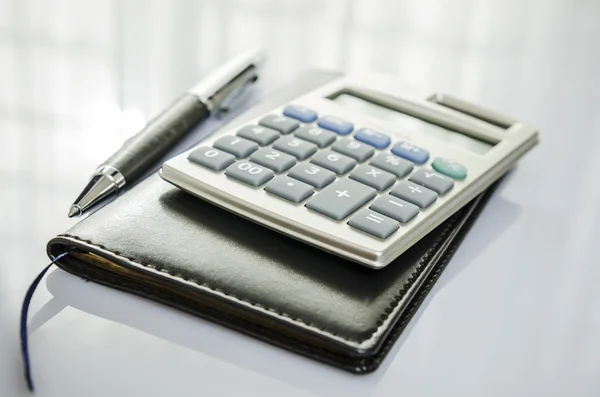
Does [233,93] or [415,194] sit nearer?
[415,194]

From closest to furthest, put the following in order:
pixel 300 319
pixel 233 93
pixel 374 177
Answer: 1. pixel 300 319
2. pixel 374 177
3. pixel 233 93

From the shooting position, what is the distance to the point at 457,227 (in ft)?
1.67

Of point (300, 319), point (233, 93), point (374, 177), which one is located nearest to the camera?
point (300, 319)

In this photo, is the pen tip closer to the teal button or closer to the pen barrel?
the pen barrel

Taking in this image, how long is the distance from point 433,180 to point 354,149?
0.06 m

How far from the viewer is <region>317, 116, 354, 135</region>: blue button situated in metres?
0.57

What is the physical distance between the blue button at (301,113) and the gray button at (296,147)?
35 millimetres

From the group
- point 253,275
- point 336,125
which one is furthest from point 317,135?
point 253,275

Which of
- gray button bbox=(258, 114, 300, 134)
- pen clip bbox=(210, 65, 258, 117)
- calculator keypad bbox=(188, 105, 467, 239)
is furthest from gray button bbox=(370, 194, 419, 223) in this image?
pen clip bbox=(210, 65, 258, 117)

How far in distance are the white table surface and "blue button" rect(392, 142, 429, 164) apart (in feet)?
0.19

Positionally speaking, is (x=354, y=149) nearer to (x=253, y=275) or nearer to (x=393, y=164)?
(x=393, y=164)

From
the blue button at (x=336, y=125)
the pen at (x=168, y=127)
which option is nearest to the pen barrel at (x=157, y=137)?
the pen at (x=168, y=127)

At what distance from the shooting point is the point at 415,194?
492 millimetres

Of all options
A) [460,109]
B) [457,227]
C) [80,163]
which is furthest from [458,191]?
[80,163]
